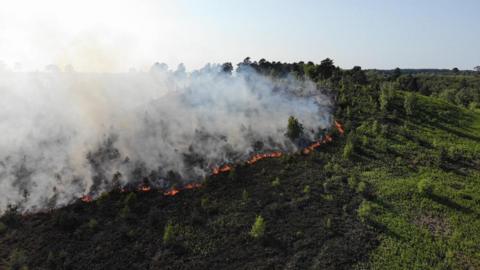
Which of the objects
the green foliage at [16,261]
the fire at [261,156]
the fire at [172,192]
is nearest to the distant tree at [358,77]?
the fire at [261,156]

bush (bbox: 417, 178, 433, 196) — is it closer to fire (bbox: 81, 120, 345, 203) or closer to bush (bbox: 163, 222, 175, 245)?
fire (bbox: 81, 120, 345, 203)

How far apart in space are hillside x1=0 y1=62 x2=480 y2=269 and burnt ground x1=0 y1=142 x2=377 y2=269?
9 cm

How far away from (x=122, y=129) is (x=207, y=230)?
70.8ft

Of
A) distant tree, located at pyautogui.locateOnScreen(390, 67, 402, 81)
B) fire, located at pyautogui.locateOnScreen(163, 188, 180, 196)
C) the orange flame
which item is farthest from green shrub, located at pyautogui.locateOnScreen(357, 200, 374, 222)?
distant tree, located at pyautogui.locateOnScreen(390, 67, 402, 81)

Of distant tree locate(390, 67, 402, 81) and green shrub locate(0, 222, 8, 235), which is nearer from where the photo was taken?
green shrub locate(0, 222, 8, 235)

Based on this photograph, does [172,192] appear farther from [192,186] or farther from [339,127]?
[339,127]

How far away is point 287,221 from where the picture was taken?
33.7m

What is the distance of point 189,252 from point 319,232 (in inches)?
432

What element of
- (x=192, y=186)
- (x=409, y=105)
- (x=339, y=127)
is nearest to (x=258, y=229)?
(x=192, y=186)

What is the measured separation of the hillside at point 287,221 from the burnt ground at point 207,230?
0.09 m

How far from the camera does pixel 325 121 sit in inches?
2142

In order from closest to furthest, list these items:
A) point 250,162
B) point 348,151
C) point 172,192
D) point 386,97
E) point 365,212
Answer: point 365,212 < point 172,192 < point 250,162 < point 348,151 < point 386,97

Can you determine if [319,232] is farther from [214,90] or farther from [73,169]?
[214,90]

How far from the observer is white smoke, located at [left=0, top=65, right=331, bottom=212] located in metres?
40.6
